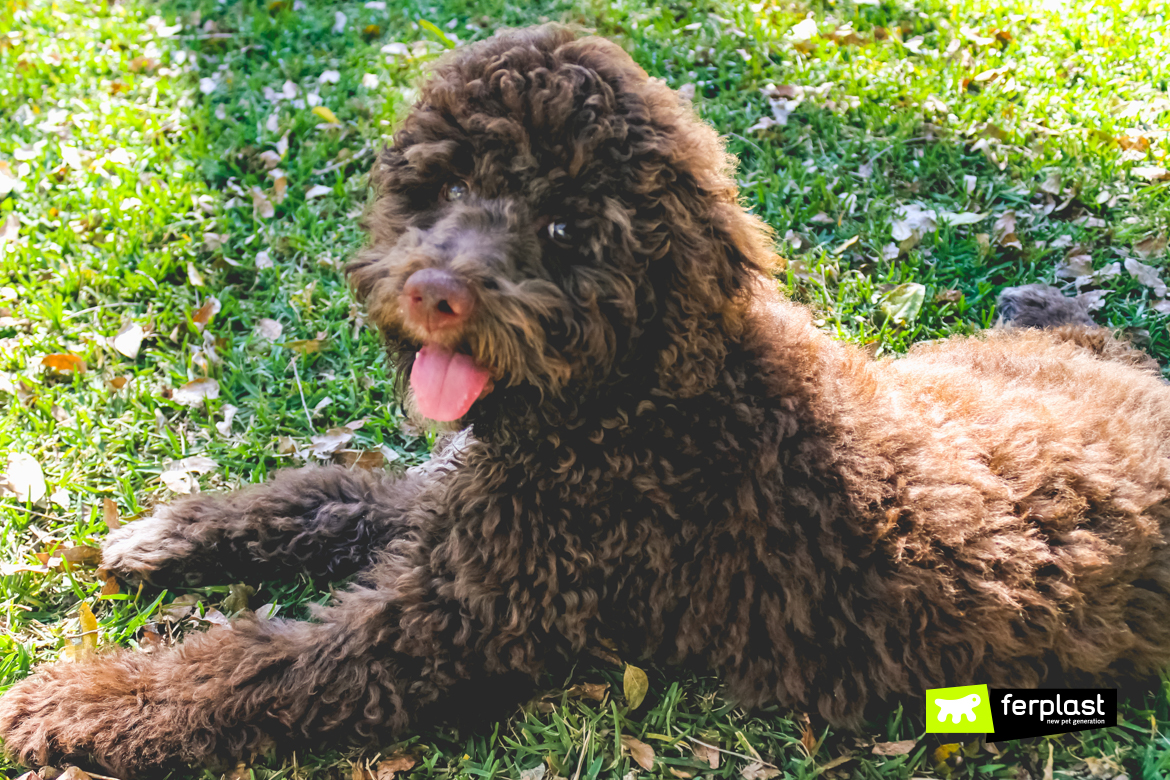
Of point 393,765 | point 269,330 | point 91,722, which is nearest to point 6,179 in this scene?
point 269,330

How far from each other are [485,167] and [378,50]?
451cm

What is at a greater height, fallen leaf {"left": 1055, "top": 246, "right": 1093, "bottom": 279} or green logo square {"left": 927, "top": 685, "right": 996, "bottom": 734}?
fallen leaf {"left": 1055, "top": 246, "right": 1093, "bottom": 279}

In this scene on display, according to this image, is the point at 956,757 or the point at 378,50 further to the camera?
the point at 378,50

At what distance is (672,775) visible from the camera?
8.61 feet

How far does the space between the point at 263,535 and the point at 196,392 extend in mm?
1110

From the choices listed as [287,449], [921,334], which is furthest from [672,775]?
[921,334]

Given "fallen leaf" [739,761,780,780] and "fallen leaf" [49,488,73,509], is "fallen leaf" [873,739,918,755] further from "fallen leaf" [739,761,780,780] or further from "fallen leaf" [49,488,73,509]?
"fallen leaf" [49,488,73,509]

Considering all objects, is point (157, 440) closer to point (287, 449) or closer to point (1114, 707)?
point (287, 449)

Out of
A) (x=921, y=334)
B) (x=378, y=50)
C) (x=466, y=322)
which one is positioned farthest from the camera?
(x=378, y=50)

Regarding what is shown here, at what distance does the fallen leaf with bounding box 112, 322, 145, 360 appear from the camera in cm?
406

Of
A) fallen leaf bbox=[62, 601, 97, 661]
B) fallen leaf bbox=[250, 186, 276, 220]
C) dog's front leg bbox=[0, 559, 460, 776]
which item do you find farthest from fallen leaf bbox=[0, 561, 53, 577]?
fallen leaf bbox=[250, 186, 276, 220]

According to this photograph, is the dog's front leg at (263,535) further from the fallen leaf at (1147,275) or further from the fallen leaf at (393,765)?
the fallen leaf at (1147,275)

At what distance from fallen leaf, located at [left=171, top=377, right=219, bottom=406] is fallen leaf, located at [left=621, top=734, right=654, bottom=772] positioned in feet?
8.23

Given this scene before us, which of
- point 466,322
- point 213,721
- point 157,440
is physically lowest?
point 213,721
